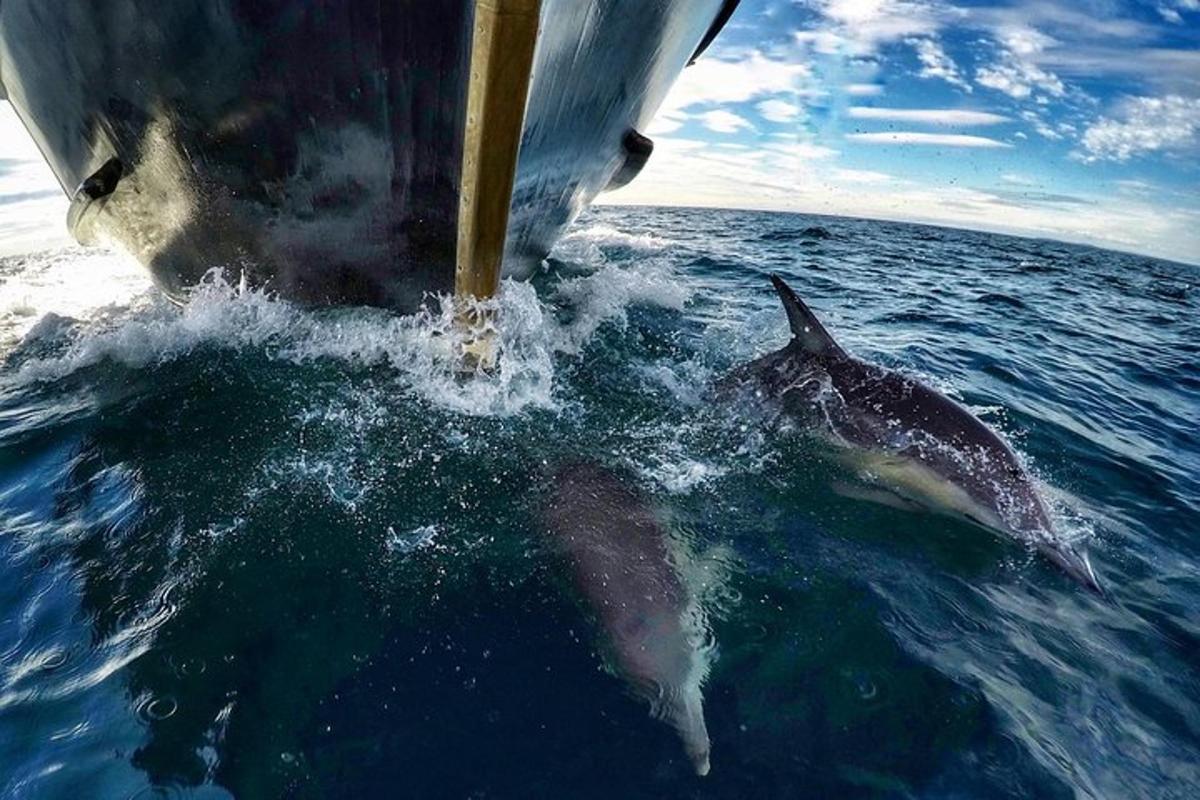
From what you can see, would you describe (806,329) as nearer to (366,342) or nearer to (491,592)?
(491,592)

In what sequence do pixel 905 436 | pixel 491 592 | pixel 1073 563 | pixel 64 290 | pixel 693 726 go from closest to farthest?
pixel 693 726 < pixel 491 592 < pixel 1073 563 < pixel 905 436 < pixel 64 290

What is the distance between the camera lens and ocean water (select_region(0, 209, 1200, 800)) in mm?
2488

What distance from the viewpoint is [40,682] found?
268cm

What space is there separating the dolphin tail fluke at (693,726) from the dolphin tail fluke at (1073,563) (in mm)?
2580

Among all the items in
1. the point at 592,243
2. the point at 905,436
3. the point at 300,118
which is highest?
the point at 300,118

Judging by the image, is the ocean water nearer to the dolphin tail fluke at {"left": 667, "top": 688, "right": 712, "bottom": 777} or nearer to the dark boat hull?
the dolphin tail fluke at {"left": 667, "top": 688, "right": 712, "bottom": 777}

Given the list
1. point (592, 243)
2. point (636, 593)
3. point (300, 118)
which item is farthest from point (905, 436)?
point (592, 243)

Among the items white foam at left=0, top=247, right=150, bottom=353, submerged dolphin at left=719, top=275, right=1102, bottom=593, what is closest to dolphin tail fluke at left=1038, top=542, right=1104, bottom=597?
submerged dolphin at left=719, top=275, right=1102, bottom=593

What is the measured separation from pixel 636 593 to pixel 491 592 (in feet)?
2.44

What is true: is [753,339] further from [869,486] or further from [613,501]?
[613,501]

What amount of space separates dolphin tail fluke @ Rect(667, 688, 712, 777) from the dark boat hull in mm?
3379

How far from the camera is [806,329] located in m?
5.35

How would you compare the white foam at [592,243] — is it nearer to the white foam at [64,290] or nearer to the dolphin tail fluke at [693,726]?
the white foam at [64,290]

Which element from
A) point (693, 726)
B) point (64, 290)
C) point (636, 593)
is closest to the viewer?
point (693, 726)
